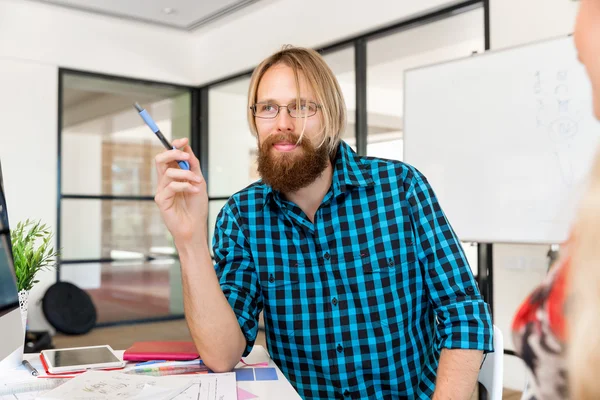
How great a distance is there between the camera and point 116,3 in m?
4.76

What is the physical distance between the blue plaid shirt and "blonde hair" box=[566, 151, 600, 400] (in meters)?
0.96

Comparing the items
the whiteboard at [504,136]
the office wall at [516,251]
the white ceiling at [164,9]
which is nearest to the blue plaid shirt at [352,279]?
the whiteboard at [504,136]

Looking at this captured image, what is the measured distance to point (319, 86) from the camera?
1427mm

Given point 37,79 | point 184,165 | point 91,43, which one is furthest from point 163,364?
point 91,43

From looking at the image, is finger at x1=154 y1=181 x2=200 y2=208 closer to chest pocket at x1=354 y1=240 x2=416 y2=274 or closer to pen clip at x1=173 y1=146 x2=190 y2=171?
pen clip at x1=173 y1=146 x2=190 y2=171

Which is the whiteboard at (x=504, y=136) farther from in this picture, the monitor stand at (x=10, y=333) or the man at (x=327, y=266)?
the monitor stand at (x=10, y=333)

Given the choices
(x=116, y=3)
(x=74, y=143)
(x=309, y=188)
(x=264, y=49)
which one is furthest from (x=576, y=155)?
(x=74, y=143)

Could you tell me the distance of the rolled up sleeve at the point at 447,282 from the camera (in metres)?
1.19

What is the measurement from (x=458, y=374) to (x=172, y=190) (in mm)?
684

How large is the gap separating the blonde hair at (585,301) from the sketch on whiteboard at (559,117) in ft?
7.87

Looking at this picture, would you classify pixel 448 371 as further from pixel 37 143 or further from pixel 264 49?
pixel 37 143

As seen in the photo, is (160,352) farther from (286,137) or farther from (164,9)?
(164,9)

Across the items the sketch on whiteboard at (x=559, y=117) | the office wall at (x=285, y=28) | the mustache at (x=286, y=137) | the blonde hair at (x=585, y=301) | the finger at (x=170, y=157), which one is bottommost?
the blonde hair at (x=585, y=301)

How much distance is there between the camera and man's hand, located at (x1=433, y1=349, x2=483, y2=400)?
1.15 m
